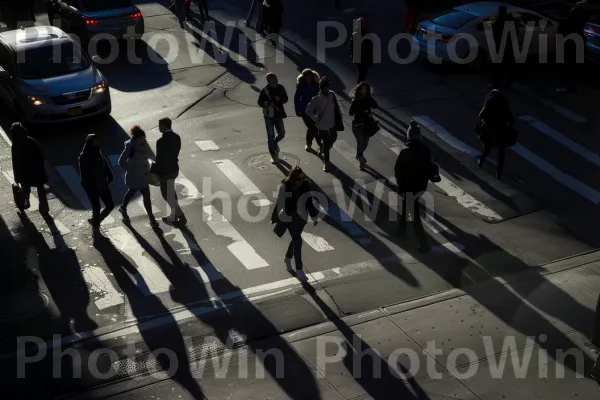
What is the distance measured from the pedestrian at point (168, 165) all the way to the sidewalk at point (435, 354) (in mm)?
3035

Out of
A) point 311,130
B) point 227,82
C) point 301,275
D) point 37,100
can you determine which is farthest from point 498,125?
point 37,100

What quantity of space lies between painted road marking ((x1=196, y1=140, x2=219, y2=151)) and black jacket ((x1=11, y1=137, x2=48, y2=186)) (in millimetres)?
3889

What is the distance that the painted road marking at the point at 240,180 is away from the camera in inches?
648

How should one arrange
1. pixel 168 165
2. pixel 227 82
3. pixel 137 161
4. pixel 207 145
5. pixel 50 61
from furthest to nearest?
pixel 227 82
pixel 50 61
pixel 207 145
pixel 168 165
pixel 137 161

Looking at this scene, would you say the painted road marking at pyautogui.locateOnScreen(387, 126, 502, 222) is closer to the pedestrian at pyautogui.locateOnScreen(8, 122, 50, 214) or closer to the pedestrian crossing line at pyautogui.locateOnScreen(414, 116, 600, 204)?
the pedestrian crossing line at pyautogui.locateOnScreen(414, 116, 600, 204)

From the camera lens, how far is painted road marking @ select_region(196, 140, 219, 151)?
1865 centimetres

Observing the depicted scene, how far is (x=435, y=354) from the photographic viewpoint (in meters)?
12.1

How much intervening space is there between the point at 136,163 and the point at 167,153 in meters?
0.51

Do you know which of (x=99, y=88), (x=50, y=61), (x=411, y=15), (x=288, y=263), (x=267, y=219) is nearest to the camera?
(x=288, y=263)

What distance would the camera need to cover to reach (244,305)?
13242mm

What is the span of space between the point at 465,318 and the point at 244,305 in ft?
9.79

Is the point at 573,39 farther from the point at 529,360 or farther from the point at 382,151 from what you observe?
the point at 529,360

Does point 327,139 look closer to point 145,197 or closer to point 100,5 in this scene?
point 145,197

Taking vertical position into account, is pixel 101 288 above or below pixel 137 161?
below
